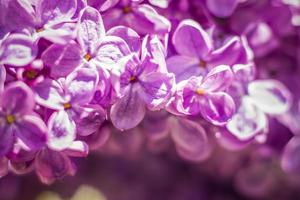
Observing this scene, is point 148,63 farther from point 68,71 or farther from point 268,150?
point 268,150

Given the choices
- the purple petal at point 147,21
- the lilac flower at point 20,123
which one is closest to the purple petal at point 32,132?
the lilac flower at point 20,123

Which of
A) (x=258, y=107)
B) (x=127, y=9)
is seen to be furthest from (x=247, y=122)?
(x=127, y=9)

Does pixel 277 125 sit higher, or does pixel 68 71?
pixel 68 71

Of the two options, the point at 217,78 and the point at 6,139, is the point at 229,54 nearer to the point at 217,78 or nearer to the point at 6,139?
the point at 217,78

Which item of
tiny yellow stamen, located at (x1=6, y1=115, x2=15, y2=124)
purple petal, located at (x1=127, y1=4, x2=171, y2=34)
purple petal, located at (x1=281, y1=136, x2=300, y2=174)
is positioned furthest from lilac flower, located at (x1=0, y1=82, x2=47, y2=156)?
purple petal, located at (x1=281, y1=136, x2=300, y2=174)

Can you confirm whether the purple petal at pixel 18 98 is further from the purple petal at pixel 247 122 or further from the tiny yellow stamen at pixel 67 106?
the purple petal at pixel 247 122

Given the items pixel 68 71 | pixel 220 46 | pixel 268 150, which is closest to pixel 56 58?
pixel 68 71

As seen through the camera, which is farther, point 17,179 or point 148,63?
point 17,179
